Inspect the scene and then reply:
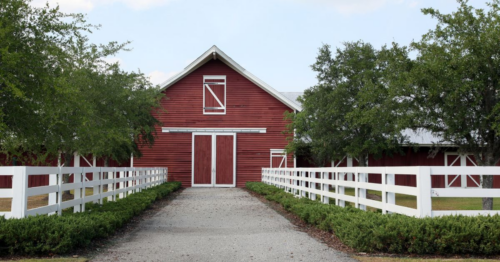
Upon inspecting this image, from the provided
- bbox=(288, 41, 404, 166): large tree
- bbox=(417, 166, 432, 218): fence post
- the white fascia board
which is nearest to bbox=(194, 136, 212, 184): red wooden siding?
the white fascia board

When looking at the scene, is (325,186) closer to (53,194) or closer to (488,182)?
(53,194)

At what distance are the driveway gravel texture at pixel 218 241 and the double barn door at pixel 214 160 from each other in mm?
17352

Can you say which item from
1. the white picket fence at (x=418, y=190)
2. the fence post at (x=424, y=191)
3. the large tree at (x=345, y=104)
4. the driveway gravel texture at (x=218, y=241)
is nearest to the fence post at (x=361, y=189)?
the white picket fence at (x=418, y=190)

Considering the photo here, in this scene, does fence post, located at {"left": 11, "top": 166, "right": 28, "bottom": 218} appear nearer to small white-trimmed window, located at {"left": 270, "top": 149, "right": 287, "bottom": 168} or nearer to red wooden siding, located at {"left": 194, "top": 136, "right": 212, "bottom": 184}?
red wooden siding, located at {"left": 194, "top": 136, "right": 212, "bottom": 184}

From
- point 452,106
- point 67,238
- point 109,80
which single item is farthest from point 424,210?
point 109,80

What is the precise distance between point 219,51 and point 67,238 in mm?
23407

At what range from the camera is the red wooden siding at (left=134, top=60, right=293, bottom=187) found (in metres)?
31.1

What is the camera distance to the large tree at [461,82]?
16.8 metres

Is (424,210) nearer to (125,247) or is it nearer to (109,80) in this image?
(125,247)

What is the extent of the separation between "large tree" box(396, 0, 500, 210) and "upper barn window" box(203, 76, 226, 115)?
1401 cm

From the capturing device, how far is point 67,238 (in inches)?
293

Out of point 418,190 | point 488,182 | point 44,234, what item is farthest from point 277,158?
point 44,234

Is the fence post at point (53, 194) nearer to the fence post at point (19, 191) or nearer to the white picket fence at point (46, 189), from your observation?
the white picket fence at point (46, 189)

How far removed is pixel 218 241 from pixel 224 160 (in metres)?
22.1
